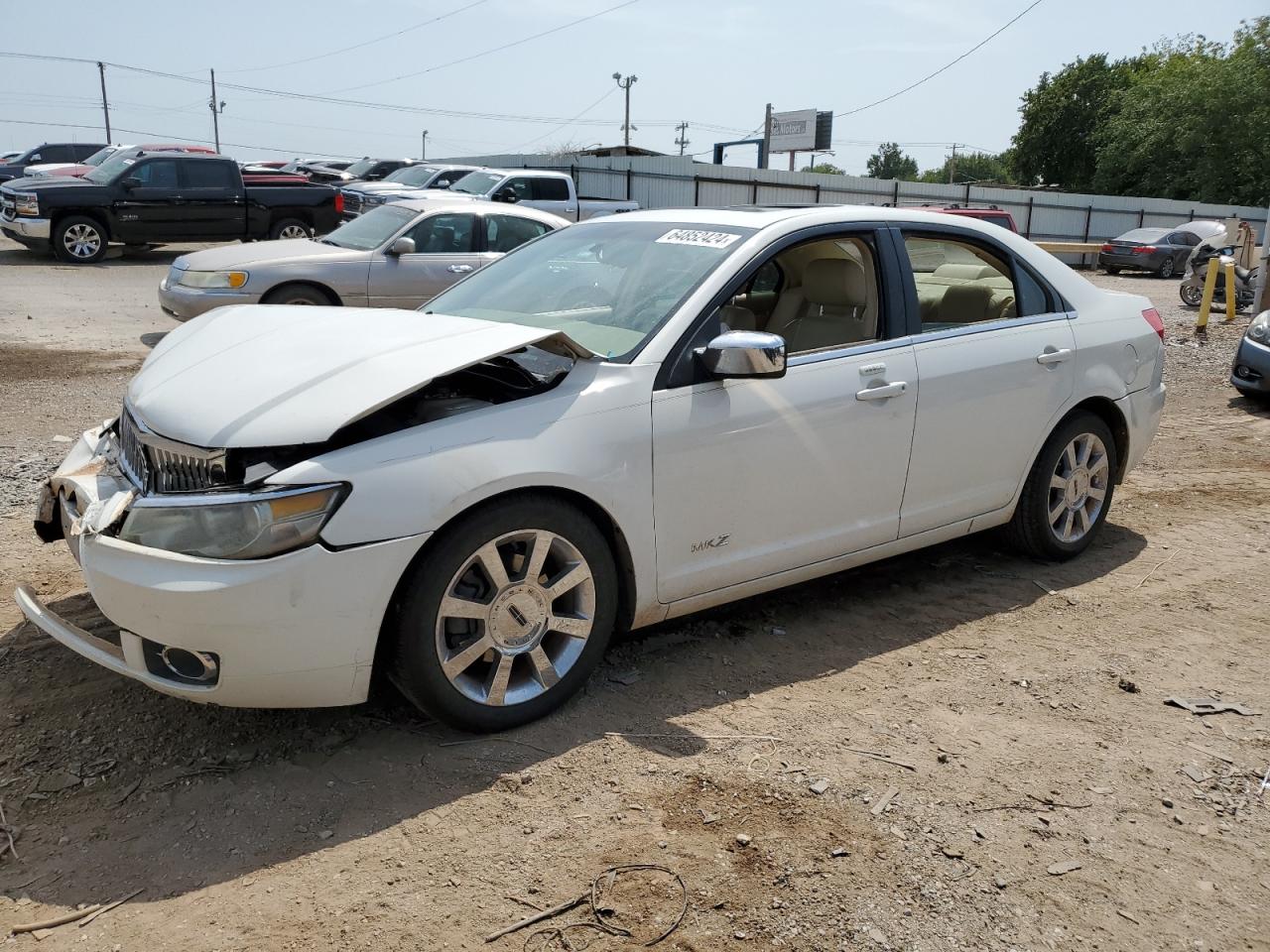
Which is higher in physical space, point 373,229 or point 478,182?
point 478,182

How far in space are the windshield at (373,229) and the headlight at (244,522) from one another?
839cm

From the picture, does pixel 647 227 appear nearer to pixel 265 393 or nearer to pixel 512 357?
pixel 512 357

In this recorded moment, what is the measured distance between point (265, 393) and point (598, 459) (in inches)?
40.8

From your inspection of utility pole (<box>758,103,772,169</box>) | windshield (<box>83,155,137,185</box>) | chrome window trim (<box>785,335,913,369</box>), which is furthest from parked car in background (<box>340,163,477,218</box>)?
utility pole (<box>758,103,772,169</box>)

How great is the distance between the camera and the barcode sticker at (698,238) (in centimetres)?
405

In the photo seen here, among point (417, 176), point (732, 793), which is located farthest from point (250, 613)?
point (417, 176)

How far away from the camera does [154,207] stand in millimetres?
18203

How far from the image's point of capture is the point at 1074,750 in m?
3.45

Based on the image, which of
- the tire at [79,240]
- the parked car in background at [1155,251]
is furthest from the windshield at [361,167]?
the parked car in background at [1155,251]

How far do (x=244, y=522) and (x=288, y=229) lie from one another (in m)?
18.1

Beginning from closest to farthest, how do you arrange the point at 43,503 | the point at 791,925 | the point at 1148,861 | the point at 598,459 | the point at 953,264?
the point at 791,925, the point at 1148,861, the point at 598,459, the point at 43,503, the point at 953,264

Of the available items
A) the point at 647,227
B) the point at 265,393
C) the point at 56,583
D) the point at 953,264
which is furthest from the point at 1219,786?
the point at 56,583

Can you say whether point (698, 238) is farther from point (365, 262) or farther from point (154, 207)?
point (154, 207)

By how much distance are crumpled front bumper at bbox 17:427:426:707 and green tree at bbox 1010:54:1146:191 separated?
63096 mm
